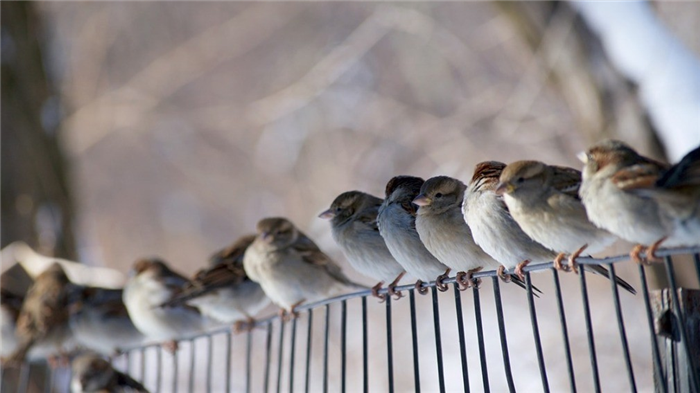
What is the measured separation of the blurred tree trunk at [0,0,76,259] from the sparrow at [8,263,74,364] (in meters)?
1.02

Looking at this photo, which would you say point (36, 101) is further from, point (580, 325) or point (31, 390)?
point (580, 325)

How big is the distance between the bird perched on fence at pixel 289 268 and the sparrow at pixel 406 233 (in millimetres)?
842

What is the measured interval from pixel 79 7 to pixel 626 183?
11499 mm

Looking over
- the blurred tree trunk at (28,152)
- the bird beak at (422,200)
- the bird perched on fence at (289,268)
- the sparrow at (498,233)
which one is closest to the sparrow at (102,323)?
the blurred tree trunk at (28,152)

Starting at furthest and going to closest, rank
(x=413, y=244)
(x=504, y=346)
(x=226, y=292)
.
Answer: (x=226, y=292)
(x=413, y=244)
(x=504, y=346)

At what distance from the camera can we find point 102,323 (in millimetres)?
5809

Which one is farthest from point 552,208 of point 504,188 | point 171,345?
point 171,345

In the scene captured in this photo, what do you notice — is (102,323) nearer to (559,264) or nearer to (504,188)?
(504,188)

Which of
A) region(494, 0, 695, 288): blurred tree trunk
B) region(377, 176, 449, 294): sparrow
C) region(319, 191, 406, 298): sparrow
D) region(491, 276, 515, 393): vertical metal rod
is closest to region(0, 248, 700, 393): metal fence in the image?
→ region(491, 276, 515, 393): vertical metal rod

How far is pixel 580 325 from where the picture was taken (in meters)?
8.60

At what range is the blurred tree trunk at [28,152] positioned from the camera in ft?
23.0

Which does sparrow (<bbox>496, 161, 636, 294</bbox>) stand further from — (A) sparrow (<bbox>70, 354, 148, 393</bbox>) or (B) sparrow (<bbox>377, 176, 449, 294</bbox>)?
(A) sparrow (<bbox>70, 354, 148, 393</bbox>)

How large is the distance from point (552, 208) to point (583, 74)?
3565 mm

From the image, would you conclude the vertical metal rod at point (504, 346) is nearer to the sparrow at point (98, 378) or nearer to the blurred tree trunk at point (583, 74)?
the sparrow at point (98, 378)
